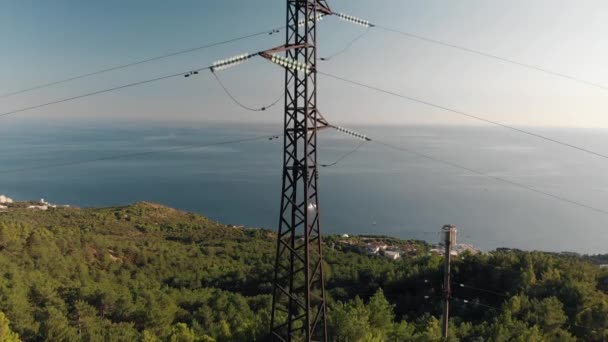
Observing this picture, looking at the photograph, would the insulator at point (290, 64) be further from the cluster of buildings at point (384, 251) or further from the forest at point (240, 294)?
the cluster of buildings at point (384, 251)

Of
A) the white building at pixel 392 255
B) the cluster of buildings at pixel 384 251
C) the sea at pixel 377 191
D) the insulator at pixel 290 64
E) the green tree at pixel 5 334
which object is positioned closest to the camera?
the insulator at pixel 290 64

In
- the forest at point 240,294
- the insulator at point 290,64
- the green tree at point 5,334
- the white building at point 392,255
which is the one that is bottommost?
the white building at point 392,255

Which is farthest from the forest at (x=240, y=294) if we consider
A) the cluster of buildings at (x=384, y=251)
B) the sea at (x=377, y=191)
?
the sea at (x=377, y=191)

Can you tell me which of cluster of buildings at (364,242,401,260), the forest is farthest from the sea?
the forest

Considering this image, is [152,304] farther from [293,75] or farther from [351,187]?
[351,187]

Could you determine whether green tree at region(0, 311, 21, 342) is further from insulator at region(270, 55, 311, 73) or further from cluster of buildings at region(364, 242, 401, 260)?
cluster of buildings at region(364, 242, 401, 260)

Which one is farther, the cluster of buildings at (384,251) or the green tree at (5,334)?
the cluster of buildings at (384,251)

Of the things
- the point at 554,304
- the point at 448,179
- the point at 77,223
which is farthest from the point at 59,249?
the point at 448,179

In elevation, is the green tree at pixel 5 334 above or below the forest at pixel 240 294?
above
